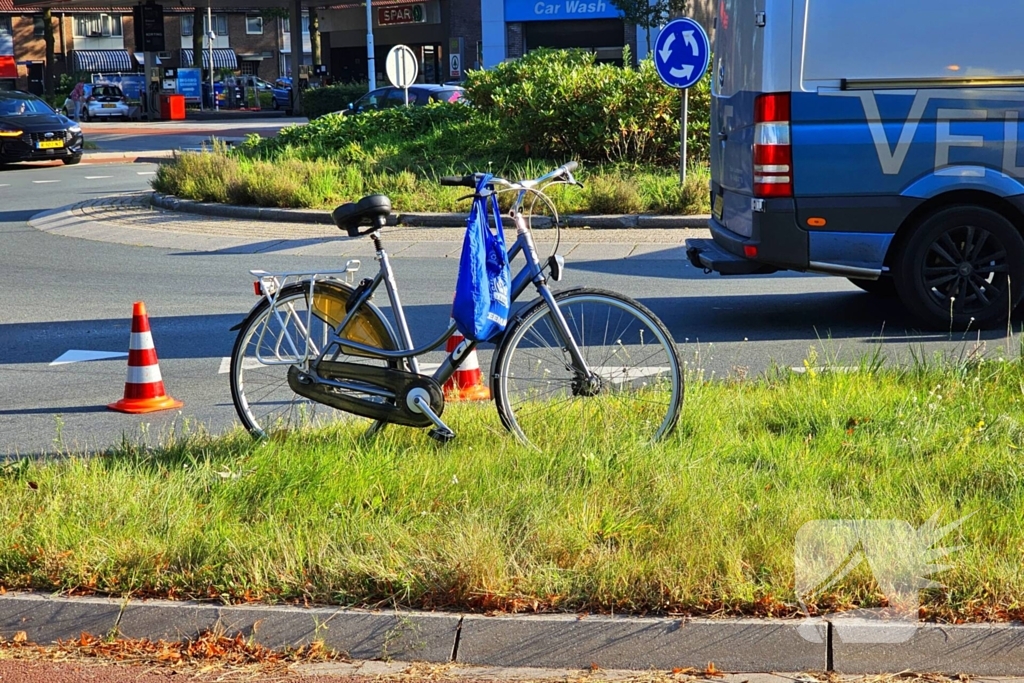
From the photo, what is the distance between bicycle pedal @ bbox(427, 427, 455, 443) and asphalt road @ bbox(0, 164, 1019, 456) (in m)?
1.38

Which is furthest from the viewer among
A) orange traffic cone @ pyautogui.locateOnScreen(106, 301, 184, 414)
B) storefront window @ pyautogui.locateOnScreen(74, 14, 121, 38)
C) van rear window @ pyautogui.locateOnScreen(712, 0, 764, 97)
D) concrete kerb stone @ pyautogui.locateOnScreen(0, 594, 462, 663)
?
storefront window @ pyautogui.locateOnScreen(74, 14, 121, 38)

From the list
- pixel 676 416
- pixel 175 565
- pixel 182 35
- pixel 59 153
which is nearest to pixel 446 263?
pixel 676 416

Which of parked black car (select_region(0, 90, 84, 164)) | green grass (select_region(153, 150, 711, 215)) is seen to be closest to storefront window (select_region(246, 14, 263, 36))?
parked black car (select_region(0, 90, 84, 164))

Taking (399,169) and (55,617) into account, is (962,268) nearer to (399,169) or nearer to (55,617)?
(55,617)

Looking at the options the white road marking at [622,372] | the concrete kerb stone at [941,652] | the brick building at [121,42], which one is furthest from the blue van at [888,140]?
the brick building at [121,42]

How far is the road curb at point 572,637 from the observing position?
3760mm

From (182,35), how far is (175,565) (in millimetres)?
90751

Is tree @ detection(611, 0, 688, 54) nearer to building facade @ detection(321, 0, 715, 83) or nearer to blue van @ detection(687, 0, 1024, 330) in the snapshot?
building facade @ detection(321, 0, 715, 83)

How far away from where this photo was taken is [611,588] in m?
4.03

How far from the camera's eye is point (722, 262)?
8.67m

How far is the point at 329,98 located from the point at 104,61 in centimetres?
4633

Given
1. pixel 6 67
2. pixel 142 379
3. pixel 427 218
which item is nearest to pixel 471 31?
pixel 6 67

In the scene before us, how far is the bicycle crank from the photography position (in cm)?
540

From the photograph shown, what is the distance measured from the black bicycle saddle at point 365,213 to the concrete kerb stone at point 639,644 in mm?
2105
